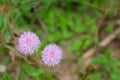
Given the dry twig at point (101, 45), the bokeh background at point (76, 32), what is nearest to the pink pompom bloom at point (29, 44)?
the bokeh background at point (76, 32)

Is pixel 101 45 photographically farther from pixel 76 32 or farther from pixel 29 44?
pixel 29 44

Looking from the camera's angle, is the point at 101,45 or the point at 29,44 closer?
the point at 29,44

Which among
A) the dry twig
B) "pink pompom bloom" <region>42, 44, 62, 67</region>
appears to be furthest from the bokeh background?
"pink pompom bloom" <region>42, 44, 62, 67</region>

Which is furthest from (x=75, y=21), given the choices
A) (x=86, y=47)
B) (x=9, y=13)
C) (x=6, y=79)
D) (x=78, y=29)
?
(x=6, y=79)

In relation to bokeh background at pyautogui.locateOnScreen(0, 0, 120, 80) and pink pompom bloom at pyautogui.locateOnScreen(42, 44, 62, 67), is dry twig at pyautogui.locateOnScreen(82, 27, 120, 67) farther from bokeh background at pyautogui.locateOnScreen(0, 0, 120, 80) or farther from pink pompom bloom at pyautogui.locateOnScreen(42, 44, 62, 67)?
pink pompom bloom at pyautogui.locateOnScreen(42, 44, 62, 67)

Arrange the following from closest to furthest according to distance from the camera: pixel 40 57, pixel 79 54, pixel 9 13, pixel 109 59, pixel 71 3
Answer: pixel 40 57 → pixel 9 13 → pixel 109 59 → pixel 79 54 → pixel 71 3

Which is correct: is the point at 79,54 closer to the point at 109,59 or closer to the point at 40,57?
the point at 109,59

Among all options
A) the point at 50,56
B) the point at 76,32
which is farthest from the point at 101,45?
the point at 50,56

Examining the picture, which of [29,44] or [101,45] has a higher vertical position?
[101,45]
